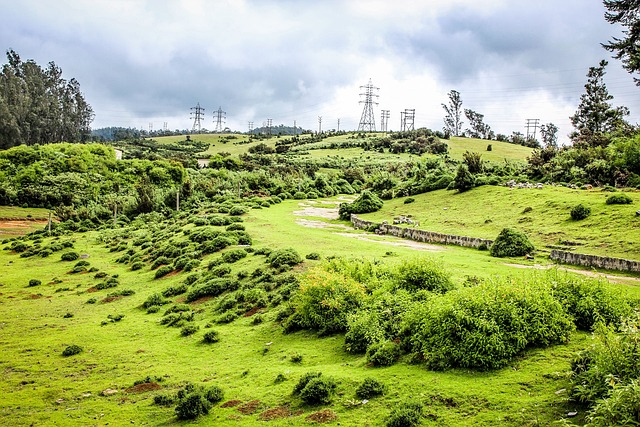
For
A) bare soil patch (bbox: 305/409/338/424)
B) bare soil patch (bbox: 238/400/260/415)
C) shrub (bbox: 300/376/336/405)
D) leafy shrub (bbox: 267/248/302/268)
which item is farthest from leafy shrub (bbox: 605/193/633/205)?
bare soil patch (bbox: 238/400/260/415)

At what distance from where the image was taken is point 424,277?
18969mm

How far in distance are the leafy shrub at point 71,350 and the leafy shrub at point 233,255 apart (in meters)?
11.7

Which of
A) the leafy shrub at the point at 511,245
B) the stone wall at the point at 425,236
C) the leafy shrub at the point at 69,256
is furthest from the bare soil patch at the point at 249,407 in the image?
the leafy shrub at the point at 69,256

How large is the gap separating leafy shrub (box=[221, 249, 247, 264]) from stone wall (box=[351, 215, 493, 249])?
12434 mm

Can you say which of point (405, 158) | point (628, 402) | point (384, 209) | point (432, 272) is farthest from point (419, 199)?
point (405, 158)

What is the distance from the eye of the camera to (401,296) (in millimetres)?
18672

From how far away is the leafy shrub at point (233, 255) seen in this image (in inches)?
1319

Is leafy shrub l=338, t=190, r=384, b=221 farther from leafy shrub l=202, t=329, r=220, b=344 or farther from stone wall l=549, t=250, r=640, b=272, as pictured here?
leafy shrub l=202, t=329, r=220, b=344

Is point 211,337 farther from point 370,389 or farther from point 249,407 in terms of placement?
point 370,389

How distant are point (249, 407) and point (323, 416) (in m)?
2.98

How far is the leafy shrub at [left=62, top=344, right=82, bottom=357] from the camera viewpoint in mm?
23184

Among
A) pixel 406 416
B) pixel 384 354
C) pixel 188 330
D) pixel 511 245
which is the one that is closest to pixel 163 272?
pixel 188 330

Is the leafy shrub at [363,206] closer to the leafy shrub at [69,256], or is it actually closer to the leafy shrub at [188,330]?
the leafy shrub at [69,256]

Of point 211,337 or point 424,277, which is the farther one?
point 211,337
